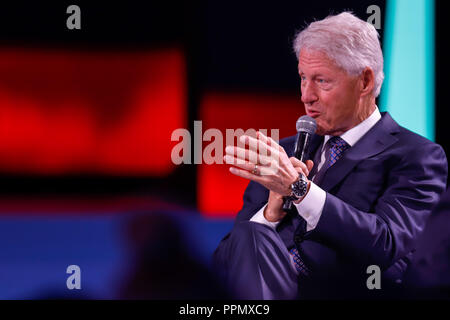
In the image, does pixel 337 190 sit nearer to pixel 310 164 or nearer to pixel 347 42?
pixel 310 164

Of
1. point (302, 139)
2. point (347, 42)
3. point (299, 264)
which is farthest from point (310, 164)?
point (347, 42)

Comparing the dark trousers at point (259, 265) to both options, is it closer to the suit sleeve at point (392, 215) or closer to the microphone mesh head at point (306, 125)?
the suit sleeve at point (392, 215)

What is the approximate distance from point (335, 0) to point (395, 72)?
386 millimetres

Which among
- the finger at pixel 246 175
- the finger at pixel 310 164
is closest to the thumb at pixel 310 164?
the finger at pixel 310 164

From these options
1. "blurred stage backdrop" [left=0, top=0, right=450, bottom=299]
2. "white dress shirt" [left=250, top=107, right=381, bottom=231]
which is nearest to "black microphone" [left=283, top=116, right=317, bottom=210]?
"white dress shirt" [left=250, top=107, right=381, bottom=231]

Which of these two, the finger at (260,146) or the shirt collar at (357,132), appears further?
the shirt collar at (357,132)

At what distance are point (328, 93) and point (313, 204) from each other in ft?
1.54

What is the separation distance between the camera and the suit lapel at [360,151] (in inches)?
70.3

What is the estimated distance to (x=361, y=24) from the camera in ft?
6.11

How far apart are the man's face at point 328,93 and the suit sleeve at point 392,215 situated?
10.5 inches

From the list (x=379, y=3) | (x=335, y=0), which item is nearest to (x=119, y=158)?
(x=335, y=0)

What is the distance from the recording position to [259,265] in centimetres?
Answer: 164

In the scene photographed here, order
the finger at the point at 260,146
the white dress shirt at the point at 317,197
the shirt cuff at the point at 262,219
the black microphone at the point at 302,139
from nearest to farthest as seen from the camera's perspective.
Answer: the finger at the point at 260,146
the white dress shirt at the point at 317,197
the black microphone at the point at 302,139
the shirt cuff at the point at 262,219

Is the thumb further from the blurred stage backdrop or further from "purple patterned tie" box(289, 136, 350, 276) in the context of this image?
the blurred stage backdrop
